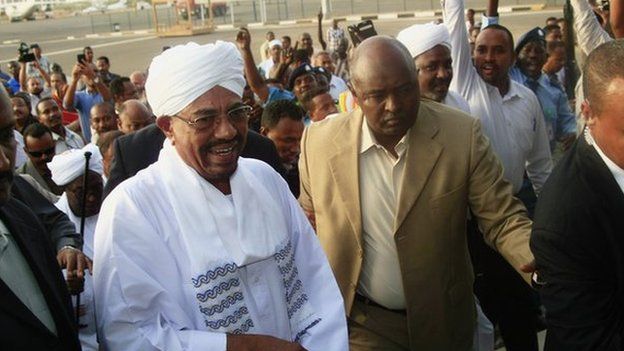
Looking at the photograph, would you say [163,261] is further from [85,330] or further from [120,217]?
[85,330]

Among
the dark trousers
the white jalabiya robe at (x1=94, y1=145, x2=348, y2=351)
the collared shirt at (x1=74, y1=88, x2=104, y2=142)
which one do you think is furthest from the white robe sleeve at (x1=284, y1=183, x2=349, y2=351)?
the collared shirt at (x1=74, y1=88, x2=104, y2=142)

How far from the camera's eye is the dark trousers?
4.28 metres

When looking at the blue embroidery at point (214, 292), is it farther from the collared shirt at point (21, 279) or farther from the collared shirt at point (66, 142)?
the collared shirt at point (66, 142)

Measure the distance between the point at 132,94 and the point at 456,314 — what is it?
255 inches

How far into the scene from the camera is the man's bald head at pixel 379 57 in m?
3.13

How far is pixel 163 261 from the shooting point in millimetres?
2395

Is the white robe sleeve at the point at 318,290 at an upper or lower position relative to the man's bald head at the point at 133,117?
lower

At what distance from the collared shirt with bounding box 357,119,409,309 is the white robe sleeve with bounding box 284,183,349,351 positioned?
1.73 ft

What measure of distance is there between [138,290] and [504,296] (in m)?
2.65

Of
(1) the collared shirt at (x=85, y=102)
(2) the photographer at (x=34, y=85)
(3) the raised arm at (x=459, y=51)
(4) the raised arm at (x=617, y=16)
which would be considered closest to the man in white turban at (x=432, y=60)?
Answer: (3) the raised arm at (x=459, y=51)

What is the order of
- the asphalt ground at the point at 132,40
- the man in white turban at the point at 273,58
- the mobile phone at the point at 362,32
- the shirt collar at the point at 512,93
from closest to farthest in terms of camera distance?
the shirt collar at the point at 512,93
the mobile phone at the point at 362,32
the man in white turban at the point at 273,58
the asphalt ground at the point at 132,40

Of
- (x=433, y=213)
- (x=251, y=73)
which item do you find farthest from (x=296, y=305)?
(x=251, y=73)

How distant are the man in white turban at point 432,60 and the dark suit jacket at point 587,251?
5.86ft

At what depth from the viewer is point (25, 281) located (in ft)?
7.37
